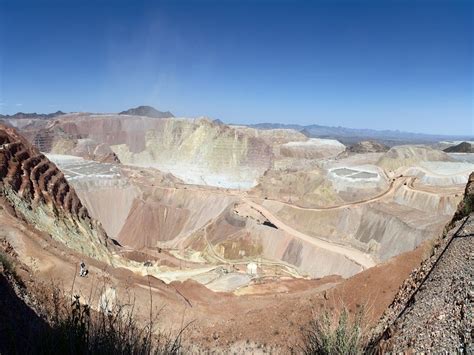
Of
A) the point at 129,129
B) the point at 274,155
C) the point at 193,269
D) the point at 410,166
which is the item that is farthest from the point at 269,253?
the point at 129,129

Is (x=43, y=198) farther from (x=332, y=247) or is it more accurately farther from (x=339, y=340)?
(x=332, y=247)

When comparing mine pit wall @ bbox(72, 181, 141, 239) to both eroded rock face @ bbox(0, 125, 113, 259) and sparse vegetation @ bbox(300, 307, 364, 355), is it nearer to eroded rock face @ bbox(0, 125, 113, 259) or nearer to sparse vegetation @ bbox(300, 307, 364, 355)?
eroded rock face @ bbox(0, 125, 113, 259)

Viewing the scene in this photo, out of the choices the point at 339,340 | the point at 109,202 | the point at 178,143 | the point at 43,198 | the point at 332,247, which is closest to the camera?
the point at 339,340

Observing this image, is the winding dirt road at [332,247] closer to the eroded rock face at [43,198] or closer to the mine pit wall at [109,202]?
the mine pit wall at [109,202]

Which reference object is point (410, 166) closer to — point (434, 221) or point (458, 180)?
point (458, 180)

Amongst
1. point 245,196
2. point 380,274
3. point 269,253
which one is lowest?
point 269,253

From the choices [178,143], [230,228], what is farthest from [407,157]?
[178,143]
